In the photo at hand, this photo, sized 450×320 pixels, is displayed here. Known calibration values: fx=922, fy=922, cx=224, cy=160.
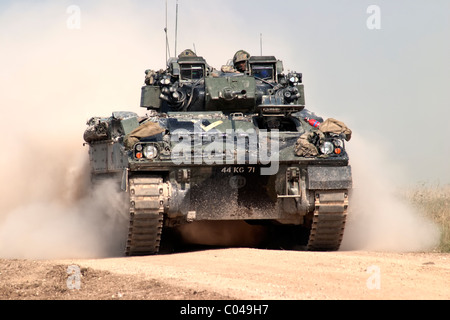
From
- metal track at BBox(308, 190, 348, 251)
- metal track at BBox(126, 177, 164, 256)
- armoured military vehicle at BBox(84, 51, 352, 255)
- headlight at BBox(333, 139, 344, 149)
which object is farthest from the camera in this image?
headlight at BBox(333, 139, 344, 149)

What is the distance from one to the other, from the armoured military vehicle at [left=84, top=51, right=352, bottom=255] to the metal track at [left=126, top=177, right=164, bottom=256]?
0.04 ft

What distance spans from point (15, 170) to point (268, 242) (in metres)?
6.20

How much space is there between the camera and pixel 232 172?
1302 centimetres

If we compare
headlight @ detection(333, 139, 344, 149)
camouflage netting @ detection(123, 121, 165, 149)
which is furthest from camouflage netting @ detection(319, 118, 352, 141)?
camouflage netting @ detection(123, 121, 165, 149)

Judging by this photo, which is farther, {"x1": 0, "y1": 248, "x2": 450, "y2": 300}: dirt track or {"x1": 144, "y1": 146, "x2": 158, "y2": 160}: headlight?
{"x1": 144, "y1": 146, "x2": 158, "y2": 160}: headlight

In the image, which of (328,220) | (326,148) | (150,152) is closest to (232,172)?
(150,152)

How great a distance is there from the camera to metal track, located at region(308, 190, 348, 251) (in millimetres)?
12859

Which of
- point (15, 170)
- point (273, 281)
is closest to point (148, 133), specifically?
point (273, 281)

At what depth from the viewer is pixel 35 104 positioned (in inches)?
851

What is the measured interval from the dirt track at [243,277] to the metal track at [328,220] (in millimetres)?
697

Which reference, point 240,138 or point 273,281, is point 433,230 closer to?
point 240,138

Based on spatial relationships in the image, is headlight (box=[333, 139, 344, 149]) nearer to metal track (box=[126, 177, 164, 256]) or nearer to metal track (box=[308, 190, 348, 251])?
metal track (box=[308, 190, 348, 251])

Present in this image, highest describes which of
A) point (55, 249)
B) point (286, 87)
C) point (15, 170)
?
point (286, 87)

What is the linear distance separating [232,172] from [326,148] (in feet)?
4.47
